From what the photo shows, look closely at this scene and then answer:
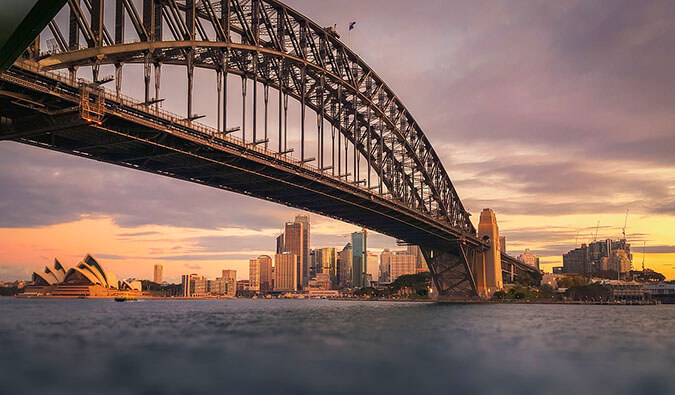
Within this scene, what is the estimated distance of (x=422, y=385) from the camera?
22.1 m

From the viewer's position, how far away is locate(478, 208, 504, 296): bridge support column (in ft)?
435

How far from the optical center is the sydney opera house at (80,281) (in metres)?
180

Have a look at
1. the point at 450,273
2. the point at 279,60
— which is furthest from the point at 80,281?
the point at 279,60

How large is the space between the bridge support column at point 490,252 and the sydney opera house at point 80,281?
366 ft

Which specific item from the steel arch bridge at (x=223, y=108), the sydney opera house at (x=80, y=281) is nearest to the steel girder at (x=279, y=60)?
the steel arch bridge at (x=223, y=108)

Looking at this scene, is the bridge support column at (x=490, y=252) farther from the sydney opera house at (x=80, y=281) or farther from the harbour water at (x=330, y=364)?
the sydney opera house at (x=80, y=281)

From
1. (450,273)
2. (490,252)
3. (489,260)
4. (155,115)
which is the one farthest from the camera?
(450,273)

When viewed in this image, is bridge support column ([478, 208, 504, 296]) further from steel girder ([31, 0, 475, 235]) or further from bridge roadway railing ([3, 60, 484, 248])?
bridge roadway railing ([3, 60, 484, 248])

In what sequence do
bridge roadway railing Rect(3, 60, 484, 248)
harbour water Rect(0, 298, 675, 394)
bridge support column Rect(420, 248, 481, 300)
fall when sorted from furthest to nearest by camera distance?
bridge support column Rect(420, 248, 481, 300) < bridge roadway railing Rect(3, 60, 484, 248) < harbour water Rect(0, 298, 675, 394)

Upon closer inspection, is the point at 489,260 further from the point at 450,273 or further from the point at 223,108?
the point at 223,108

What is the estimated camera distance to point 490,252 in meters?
133

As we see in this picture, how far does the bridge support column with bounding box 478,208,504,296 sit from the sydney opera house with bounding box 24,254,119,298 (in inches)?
4395

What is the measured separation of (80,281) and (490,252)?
122 m

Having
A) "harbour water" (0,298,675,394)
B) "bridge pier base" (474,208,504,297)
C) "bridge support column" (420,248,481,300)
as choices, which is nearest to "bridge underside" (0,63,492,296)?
"harbour water" (0,298,675,394)
